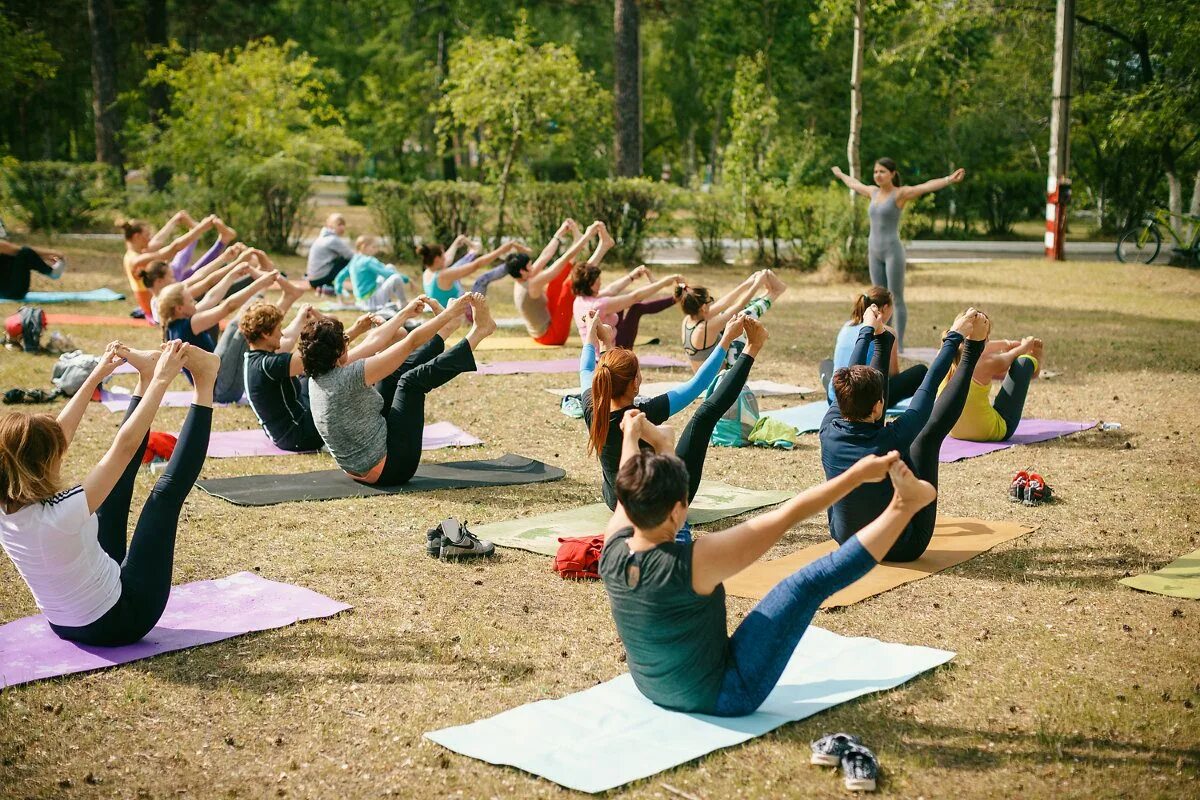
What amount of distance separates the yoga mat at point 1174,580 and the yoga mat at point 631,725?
4.88 ft

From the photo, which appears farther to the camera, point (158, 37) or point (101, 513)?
point (158, 37)

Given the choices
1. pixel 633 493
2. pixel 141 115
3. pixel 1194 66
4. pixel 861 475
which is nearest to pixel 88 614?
pixel 633 493

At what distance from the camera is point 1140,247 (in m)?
20.1

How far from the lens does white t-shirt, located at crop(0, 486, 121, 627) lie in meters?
4.52

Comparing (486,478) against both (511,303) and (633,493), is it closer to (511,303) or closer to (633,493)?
(633,493)

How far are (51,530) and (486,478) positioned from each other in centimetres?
375

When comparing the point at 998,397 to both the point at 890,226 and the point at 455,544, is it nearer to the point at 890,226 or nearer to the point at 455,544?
the point at 890,226

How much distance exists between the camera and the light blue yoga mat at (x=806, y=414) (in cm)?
955

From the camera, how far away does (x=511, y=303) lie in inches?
691

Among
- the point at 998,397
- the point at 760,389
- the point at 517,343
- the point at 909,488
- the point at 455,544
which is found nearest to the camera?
the point at 909,488

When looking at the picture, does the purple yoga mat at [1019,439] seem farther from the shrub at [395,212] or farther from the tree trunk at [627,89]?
the tree trunk at [627,89]

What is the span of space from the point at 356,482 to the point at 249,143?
15.8 m

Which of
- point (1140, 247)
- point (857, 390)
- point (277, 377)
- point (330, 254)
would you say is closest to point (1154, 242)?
point (1140, 247)

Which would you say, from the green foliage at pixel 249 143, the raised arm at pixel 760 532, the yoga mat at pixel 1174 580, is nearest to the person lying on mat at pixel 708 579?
the raised arm at pixel 760 532
